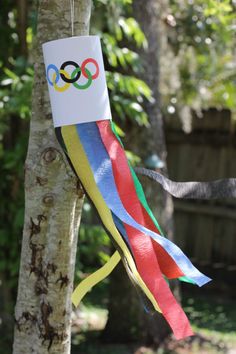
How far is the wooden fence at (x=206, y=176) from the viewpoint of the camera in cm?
748

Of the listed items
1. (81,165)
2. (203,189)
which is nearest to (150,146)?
(203,189)

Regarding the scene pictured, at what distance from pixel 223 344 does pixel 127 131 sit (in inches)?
73.7

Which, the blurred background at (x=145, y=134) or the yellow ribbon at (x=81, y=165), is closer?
the yellow ribbon at (x=81, y=165)

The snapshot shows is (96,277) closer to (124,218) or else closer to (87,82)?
(124,218)

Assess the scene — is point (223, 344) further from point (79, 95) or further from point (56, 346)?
point (79, 95)

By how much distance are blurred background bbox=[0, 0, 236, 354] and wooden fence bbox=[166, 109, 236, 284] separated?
0.6 inches

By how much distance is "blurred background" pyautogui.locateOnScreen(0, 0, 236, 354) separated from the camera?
3779 millimetres

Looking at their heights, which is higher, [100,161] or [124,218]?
[100,161]

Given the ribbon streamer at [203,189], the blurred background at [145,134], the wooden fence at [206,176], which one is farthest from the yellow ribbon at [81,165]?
the wooden fence at [206,176]

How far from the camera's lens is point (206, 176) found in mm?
7715

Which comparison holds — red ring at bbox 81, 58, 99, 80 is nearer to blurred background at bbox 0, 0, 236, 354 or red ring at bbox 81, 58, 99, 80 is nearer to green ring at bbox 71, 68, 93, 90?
green ring at bbox 71, 68, 93, 90

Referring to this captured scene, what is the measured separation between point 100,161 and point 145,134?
2.91 m

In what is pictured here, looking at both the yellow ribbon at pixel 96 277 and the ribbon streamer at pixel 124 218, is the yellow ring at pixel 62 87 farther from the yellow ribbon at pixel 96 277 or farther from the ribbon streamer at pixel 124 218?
the yellow ribbon at pixel 96 277

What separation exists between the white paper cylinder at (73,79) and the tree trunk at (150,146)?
2740 mm
